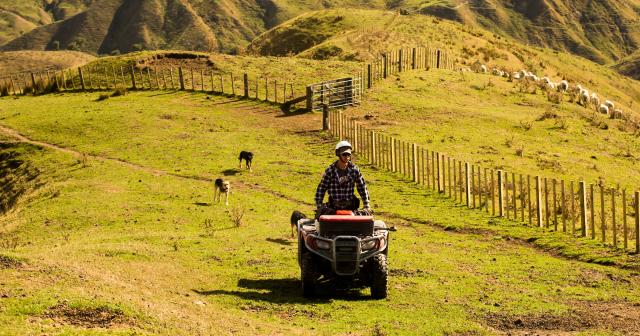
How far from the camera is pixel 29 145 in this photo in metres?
42.1

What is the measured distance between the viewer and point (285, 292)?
15805mm

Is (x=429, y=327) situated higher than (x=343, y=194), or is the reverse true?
(x=343, y=194)

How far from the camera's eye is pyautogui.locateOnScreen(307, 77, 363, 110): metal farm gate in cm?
4888

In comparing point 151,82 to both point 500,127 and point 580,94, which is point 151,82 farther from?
point 580,94

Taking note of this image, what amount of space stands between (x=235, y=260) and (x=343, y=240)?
540 centimetres

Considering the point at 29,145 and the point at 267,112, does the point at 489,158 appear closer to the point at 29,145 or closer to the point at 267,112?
the point at 267,112

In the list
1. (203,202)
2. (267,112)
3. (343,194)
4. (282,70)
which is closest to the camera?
(343,194)

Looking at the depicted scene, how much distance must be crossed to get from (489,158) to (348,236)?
956 inches

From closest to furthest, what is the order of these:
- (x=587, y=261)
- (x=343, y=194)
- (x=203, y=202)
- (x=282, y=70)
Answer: (x=343, y=194) < (x=587, y=261) < (x=203, y=202) < (x=282, y=70)

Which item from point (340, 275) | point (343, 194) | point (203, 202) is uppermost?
point (343, 194)

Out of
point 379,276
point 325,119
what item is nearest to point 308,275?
point 379,276

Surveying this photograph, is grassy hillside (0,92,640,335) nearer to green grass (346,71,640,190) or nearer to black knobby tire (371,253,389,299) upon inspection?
black knobby tire (371,253,389,299)

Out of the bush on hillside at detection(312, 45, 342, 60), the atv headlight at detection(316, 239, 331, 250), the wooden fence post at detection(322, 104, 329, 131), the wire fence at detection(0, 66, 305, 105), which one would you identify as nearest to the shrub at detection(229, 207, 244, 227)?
the atv headlight at detection(316, 239, 331, 250)

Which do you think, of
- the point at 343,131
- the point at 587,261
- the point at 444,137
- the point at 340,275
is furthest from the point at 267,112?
the point at 340,275
